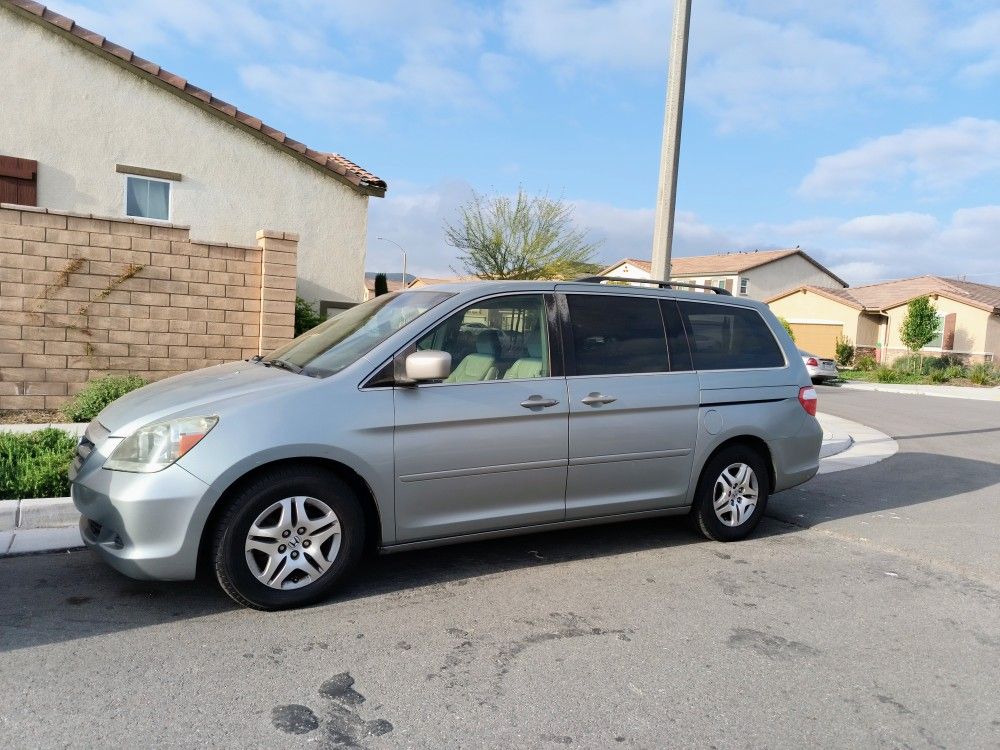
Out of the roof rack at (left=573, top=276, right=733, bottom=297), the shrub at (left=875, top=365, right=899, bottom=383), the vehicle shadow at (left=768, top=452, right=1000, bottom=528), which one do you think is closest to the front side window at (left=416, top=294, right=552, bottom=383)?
the roof rack at (left=573, top=276, right=733, bottom=297)

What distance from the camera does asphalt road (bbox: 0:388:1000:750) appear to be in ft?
10.2

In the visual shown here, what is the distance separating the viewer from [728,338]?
19.0 feet

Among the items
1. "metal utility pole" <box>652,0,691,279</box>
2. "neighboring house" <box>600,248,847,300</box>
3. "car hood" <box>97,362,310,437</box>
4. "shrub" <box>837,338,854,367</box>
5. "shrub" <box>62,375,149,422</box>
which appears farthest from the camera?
"neighboring house" <box>600,248,847,300</box>

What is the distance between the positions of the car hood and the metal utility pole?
525cm

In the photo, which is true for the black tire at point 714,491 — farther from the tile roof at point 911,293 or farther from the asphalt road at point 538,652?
the tile roof at point 911,293

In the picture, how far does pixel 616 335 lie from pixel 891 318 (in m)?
34.8

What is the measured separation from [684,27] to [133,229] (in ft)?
21.5

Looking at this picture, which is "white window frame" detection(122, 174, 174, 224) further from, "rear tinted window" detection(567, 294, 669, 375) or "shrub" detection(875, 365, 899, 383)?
"shrub" detection(875, 365, 899, 383)

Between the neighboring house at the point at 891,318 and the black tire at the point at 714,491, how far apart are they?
3163 cm

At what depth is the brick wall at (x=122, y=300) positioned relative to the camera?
866cm

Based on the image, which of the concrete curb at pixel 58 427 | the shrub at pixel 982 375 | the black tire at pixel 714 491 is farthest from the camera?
the shrub at pixel 982 375

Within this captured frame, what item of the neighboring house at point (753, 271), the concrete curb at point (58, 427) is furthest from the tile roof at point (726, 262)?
the concrete curb at point (58, 427)

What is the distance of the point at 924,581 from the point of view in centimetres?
511

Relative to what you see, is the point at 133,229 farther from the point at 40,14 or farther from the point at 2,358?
the point at 40,14
